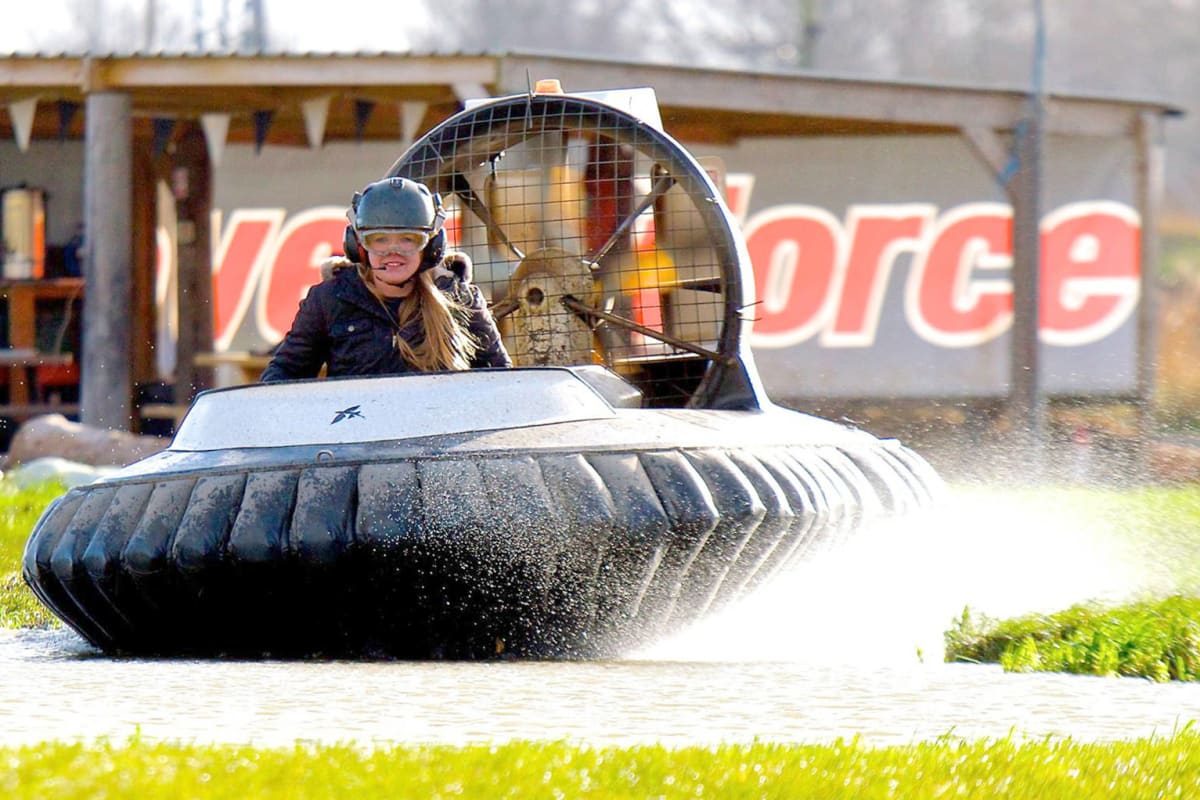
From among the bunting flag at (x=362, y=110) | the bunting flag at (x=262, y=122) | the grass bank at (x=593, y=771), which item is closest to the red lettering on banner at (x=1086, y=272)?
the bunting flag at (x=362, y=110)

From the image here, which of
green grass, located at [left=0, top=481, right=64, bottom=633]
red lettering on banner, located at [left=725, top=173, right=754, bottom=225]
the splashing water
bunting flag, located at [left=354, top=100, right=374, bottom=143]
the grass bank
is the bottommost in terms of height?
green grass, located at [left=0, top=481, right=64, bottom=633]

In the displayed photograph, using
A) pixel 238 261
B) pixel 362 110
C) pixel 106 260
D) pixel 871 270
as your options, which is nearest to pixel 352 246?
pixel 106 260

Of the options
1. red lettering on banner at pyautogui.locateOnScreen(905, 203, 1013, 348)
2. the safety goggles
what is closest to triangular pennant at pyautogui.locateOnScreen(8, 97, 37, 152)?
red lettering on banner at pyautogui.locateOnScreen(905, 203, 1013, 348)

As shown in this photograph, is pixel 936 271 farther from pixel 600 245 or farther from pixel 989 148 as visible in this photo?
pixel 600 245

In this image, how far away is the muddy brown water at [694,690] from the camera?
10.0 feet

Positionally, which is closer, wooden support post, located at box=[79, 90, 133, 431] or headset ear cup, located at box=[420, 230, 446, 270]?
headset ear cup, located at box=[420, 230, 446, 270]

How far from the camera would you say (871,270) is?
610 inches

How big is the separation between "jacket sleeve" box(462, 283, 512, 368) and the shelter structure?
6.97 metres

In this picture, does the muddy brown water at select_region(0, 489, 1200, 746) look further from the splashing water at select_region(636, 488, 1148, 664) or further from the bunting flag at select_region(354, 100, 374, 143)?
the bunting flag at select_region(354, 100, 374, 143)

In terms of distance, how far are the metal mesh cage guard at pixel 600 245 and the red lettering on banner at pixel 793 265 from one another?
9777mm

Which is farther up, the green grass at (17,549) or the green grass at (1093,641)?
the green grass at (1093,641)

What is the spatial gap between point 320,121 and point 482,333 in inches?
308

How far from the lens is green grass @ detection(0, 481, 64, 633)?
5285 mm

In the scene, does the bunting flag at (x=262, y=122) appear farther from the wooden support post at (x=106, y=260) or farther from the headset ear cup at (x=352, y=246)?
the headset ear cup at (x=352, y=246)
